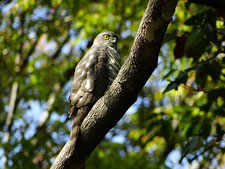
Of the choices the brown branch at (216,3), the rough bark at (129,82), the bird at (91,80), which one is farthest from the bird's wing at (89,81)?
the brown branch at (216,3)

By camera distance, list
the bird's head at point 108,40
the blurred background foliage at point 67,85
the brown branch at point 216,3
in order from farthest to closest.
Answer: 1. the blurred background foliage at point 67,85
2. the bird's head at point 108,40
3. the brown branch at point 216,3

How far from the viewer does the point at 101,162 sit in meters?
5.73

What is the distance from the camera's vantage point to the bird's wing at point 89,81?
3.52m

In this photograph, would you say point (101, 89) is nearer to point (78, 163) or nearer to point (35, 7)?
point (78, 163)

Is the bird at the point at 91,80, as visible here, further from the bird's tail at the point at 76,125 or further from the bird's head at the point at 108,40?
the bird's head at the point at 108,40

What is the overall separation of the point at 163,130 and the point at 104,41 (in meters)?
1.45

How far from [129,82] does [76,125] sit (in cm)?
79

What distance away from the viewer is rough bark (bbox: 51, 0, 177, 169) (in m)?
2.34

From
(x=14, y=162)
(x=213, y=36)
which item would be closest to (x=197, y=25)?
(x=213, y=36)

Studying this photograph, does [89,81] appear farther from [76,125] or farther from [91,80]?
[76,125]

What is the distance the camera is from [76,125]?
315cm

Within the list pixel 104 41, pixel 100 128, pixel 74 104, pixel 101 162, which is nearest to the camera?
pixel 100 128

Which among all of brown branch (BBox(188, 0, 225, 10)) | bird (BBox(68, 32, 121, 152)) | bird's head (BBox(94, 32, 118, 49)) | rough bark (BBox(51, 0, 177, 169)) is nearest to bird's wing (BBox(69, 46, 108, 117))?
bird (BBox(68, 32, 121, 152))

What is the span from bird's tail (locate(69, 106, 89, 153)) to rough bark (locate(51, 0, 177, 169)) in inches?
1.9
